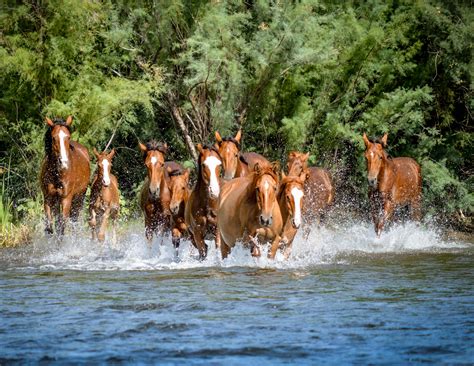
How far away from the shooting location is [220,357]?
7.43m

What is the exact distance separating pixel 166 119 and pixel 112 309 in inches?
602

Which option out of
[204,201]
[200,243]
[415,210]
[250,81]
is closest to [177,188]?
[204,201]

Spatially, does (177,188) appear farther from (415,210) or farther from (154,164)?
(415,210)

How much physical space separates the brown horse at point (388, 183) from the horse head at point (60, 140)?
5.76 metres

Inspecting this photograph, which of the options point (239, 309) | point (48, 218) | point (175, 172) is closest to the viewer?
point (239, 309)

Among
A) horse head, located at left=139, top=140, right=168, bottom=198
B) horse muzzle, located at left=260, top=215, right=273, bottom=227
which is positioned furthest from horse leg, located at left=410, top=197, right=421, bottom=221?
horse muzzle, located at left=260, top=215, right=273, bottom=227

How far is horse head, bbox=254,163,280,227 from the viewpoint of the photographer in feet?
40.7

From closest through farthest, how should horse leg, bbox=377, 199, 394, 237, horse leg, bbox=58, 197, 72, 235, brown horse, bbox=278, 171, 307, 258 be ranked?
brown horse, bbox=278, 171, 307, 258, horse leg, bbox=58, 197, 72, 235, horse leg, bbox=377, 199, 394, 237

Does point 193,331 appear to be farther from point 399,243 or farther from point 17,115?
point 17,115

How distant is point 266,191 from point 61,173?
5669 millimetres

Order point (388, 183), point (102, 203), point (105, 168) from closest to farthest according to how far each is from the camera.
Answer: point (105, 168), point (102, 203), point (388, 183)

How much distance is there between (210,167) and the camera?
47.4 feet

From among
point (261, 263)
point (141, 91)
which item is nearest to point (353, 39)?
point (141, 91)

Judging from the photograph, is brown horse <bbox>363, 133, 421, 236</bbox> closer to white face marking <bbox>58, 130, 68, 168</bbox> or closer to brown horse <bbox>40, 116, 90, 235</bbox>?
brown horse <bbox>40, 116, 90, 235</bbox>
